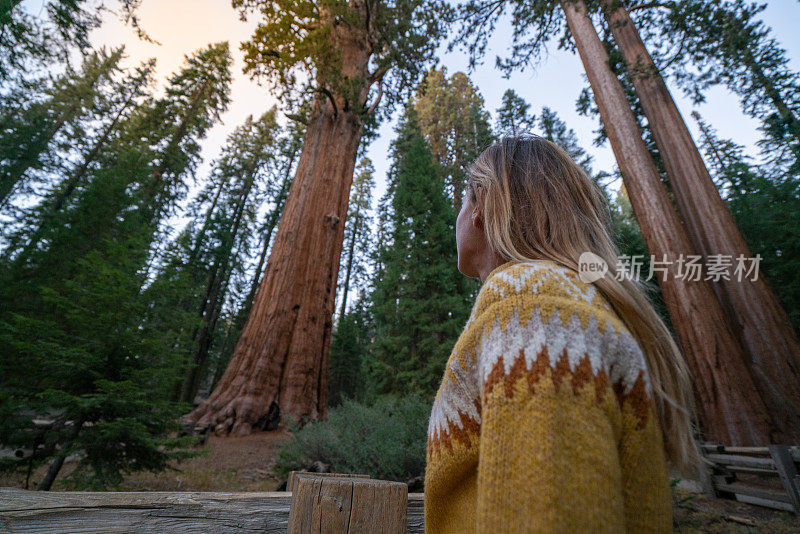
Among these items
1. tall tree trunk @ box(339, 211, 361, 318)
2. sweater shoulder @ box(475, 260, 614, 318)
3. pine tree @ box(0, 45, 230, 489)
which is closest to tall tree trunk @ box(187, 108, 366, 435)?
pine tree @ box(0, 45, 230, 489)

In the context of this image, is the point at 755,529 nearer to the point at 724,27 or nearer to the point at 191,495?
the point at 191,495

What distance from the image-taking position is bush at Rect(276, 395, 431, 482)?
484cm

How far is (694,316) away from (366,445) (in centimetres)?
657

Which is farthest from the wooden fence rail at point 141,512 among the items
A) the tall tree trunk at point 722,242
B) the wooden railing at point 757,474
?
the tall tree trunk at point 722,242

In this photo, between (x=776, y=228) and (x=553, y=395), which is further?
(x=776, y=228)

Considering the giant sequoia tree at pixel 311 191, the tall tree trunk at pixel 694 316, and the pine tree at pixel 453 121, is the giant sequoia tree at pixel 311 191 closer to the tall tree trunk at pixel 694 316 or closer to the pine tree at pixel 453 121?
the tall tree trunk at pixel 694 316

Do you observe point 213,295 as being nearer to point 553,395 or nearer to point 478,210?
point 478,210

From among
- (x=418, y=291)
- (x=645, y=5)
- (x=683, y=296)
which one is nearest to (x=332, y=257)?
(x=418, y=291)

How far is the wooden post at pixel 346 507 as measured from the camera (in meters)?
1.04

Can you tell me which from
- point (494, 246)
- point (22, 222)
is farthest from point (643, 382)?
point (22, 222)

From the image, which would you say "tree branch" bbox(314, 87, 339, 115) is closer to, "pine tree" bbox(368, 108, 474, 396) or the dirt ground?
"pine tree" bbox(368, 108, 474, 396)

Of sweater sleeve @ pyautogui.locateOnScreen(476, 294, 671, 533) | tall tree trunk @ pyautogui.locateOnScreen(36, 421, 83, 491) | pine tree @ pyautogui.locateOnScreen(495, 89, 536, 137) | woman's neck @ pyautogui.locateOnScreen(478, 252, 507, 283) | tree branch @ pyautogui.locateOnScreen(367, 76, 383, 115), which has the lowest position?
tall tree trunk @ pyautogui.locateOnScreen(36, 421, 83, 491)

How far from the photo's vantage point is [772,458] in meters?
5.12

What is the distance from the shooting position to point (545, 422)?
2.09 feet
